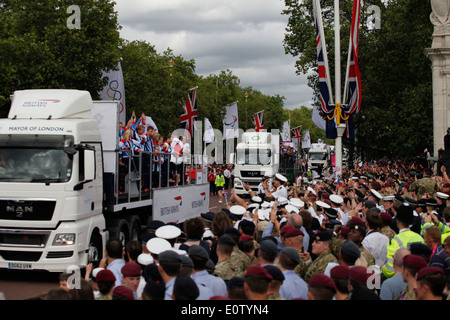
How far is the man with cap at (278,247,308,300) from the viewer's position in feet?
18.1

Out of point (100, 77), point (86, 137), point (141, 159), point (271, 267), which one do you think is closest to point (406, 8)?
point (100, 77)

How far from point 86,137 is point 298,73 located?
3487 cm

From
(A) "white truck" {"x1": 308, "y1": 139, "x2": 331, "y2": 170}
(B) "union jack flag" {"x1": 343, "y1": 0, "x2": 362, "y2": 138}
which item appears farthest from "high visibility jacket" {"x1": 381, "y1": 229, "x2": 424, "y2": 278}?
(A) "white truck" {"x1": 308, "y1": 139, "x2": 331, "y2": 170}

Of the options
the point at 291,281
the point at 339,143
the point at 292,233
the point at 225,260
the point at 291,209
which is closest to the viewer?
the point at 291,281

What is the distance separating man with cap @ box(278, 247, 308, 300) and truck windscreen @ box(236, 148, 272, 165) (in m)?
28.4

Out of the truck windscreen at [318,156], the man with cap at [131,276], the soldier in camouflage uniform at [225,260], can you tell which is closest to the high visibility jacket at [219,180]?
the truck windscreen at [318,156]

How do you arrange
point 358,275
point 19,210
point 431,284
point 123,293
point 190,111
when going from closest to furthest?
1. point 431,284
2. point 123,293
3. point 358,275
4. point 19,210
5. point 190,111

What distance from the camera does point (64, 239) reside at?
34.8ft

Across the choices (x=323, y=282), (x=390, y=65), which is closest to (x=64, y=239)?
(x=323, y=282)

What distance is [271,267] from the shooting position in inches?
202

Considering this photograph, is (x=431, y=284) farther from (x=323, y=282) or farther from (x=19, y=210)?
(x=19, y=210)

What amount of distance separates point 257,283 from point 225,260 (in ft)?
5.68
